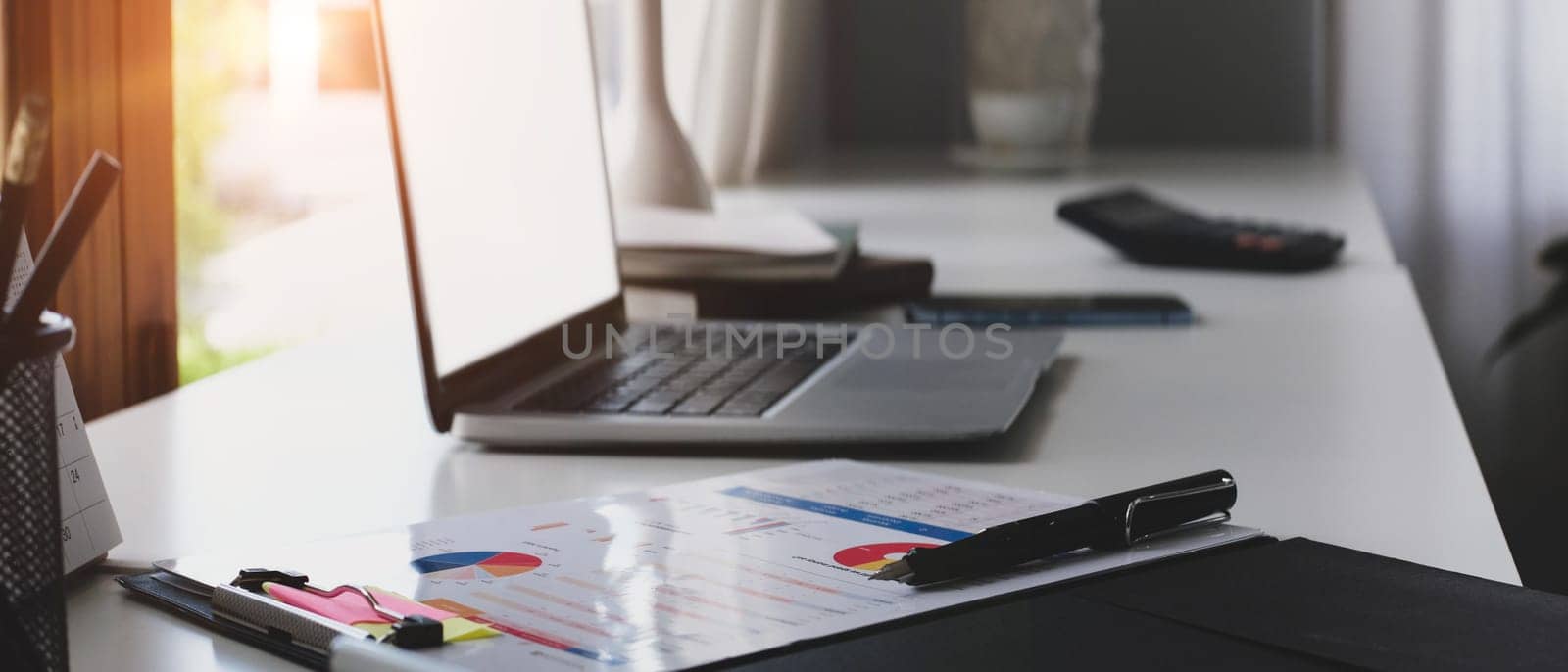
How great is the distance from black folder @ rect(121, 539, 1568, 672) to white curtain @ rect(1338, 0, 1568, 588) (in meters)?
2.15

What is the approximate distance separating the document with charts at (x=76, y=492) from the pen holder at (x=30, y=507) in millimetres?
158

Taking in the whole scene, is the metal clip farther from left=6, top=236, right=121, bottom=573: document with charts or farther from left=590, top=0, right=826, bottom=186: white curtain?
left=590, top=0, right=826, bottom=186: white curtain

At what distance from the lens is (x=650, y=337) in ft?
3.30

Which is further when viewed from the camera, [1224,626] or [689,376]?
[689,376]

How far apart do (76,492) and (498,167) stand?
Answer: 13.2 inches

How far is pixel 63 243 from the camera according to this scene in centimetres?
37

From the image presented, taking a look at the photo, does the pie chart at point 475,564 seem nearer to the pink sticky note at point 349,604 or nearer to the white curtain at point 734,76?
the pink sticky note at point 349,604

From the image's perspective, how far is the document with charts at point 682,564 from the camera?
46 cm

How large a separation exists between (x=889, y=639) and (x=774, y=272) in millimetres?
748

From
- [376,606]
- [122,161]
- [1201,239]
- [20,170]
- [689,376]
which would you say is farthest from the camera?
[1201,239]

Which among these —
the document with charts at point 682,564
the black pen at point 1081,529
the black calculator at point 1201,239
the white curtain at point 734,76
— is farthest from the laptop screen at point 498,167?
the white curtain at point 734,76

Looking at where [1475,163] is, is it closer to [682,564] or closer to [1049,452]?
[1049,452]

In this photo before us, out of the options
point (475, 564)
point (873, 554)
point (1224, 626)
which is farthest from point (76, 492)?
point (1224, 626)

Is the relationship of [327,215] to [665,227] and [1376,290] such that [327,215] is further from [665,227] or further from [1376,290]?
[1376,290]
